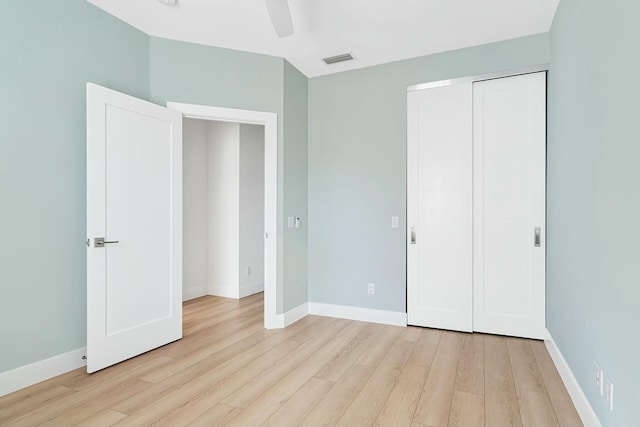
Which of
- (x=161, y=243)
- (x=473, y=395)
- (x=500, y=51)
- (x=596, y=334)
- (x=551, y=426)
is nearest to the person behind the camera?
(x=596, y=334)

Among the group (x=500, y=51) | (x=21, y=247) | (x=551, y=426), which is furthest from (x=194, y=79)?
(x=551, y=426)

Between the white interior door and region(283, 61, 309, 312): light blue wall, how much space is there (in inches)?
43.8

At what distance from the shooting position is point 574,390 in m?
2.13

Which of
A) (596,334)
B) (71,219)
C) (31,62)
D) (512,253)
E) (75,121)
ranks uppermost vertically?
(31,62)

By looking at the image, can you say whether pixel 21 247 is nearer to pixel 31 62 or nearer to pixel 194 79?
pixel 31 62

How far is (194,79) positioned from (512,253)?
3.57 m

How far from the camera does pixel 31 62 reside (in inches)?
93.2

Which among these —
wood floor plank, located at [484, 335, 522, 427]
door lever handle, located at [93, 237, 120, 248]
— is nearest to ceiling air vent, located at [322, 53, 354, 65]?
door lever handle, located at [93, 237, 120, 248]

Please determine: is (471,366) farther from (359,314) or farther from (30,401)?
(30,401)

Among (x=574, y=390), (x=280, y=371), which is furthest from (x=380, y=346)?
(x=574, y=390)

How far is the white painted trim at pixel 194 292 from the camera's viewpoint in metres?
4.78

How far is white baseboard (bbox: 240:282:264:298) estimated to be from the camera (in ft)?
16.4

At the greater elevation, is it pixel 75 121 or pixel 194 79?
pixel 194 79

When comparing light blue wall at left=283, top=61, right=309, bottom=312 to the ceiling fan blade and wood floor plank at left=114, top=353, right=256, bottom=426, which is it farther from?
the ceiling fan blade
